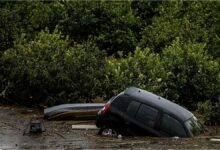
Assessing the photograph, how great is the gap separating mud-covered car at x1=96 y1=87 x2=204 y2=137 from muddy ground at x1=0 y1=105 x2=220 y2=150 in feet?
0.98

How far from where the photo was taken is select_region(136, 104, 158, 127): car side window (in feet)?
41.1

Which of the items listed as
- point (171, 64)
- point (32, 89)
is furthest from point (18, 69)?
point (171, 64)

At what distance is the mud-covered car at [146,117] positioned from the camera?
12.5 m

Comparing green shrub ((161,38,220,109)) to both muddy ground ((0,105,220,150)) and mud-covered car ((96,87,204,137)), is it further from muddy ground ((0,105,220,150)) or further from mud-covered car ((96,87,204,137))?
mud-covered car ((96,87,204,137))

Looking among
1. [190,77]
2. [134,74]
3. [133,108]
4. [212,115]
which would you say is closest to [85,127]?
[133,108]

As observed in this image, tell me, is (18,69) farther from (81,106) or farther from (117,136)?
(117,136)

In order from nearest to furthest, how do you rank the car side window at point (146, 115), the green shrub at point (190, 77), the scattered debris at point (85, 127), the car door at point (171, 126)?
the car door at point (171, 126) < the car side window at point (146, 115) < the scattered debris at point (85, 127) < the green shrub at point (190, 77)

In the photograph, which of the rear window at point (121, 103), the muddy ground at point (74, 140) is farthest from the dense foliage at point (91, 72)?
the rear window at point (121, 103)

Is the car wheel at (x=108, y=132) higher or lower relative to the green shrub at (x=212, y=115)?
higher

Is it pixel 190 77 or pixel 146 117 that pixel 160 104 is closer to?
pixel 146 117

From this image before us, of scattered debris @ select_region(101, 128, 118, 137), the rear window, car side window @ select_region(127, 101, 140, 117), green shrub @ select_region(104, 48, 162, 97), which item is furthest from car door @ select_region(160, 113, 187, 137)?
green shrub @ select_region(104, 48, 162, 97)

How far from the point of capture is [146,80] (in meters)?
17.9

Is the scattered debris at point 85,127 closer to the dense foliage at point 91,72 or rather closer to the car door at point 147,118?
the car door at point 147,118

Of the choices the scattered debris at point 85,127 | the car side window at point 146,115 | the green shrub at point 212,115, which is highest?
the car side window at point 146,115
